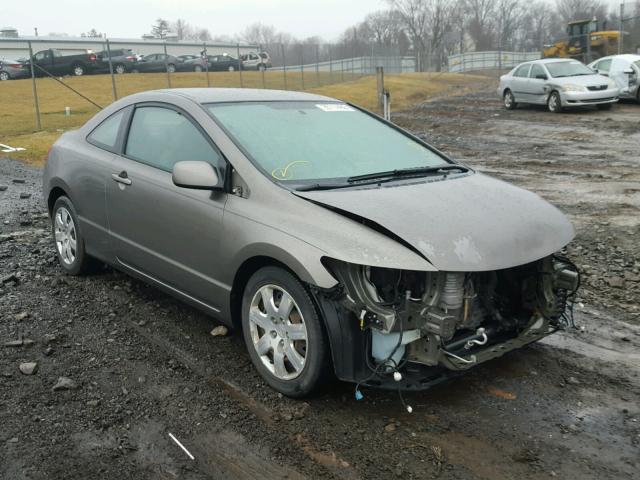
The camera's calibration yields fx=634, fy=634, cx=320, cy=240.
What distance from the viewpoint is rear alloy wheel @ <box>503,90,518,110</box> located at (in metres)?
22.0

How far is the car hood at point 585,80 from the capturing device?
1930 centimetres

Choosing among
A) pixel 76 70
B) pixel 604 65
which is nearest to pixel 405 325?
pixel 604 65

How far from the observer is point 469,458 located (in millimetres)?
3031

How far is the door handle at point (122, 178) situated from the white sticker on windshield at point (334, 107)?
4.99 feet

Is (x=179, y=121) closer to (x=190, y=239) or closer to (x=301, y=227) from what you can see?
(x=190, y=239)

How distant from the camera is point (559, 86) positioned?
1952 centimetres

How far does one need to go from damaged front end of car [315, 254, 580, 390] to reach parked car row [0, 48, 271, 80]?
24144 millimetres

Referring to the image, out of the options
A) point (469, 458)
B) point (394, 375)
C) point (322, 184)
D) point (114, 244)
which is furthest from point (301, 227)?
point (114, 244)

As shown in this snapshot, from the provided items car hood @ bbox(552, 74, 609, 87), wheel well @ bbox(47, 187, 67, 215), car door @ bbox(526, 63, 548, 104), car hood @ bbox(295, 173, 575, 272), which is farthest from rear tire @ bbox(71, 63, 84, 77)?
car hood @ bbox(295, 173, 575, 272)

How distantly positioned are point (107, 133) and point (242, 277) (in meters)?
2.17

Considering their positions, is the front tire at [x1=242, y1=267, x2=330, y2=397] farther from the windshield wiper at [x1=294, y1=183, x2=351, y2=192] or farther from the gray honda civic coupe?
the windshield wiper at [x1=294, y1=183, x2=351, y2=192]

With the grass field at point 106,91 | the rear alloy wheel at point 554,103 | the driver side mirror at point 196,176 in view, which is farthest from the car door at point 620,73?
the driver side mirror at point 196,176

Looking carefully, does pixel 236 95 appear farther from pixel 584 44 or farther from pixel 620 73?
pixel 584 44

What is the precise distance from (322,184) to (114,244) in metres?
1.98
